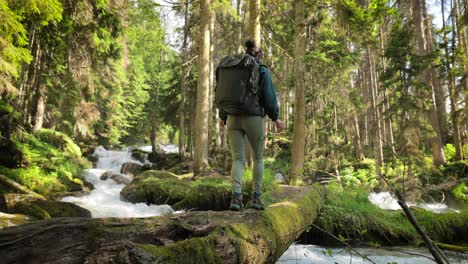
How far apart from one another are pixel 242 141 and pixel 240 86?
2.55 feet

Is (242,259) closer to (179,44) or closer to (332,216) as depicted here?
(332,216)

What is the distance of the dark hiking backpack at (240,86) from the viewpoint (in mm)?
4234

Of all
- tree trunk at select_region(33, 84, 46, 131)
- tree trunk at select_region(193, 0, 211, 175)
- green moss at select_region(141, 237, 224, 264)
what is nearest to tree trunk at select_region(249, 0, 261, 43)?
tree trunk at select_region(193, 0, 211, 175)

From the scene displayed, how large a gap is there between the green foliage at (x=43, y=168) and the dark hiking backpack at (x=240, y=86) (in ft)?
32.7

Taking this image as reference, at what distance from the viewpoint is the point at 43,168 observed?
12.9 meters

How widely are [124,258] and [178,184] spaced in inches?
346

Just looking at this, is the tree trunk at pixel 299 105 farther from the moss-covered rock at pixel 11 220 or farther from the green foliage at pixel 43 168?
the green foliage at pixel 43 168

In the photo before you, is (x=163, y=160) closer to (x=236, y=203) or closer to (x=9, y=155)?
(x=9, y=155)

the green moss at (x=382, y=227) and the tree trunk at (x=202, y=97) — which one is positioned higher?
the tree trunk at (x=202, y=97)

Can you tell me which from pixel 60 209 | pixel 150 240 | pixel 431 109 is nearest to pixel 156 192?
pixel 60 209

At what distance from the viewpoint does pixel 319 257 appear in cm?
578

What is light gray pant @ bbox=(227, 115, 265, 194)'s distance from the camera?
14.4 feet

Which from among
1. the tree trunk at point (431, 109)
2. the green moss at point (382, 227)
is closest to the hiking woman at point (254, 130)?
the green moss at point (382, 227)

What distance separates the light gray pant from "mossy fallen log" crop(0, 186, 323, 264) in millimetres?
655
